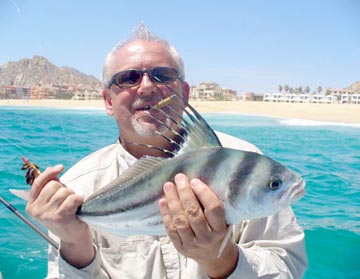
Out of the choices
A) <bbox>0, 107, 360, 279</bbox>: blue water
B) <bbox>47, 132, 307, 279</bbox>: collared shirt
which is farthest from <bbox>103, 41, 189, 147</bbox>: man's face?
<bbox>0, 107, 360, 279</bbox>: blue water

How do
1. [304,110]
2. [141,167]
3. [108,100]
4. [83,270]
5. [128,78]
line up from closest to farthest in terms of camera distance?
[141,167], [83,270], [128,78], [108,100], [304,110]

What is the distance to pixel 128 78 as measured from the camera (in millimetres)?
2422

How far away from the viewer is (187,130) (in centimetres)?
171

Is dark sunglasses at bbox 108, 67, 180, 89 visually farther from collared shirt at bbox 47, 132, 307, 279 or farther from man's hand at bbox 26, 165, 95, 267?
man's hand at bbox 26, 165, 95, 267

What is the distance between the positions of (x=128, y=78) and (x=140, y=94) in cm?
12

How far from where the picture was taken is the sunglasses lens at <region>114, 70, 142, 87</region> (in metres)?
2.41

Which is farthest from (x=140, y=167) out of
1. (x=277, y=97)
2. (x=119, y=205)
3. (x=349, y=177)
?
(x=277, y=97)

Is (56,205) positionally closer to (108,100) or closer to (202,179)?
(202,179)

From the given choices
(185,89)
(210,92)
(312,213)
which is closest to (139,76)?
(185,89)

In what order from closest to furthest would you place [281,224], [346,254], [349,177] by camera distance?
[281,224] < [346,254] < [349,177]

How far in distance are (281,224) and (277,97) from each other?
102 meters

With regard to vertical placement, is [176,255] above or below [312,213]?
above

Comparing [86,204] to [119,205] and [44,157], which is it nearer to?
[119,205]

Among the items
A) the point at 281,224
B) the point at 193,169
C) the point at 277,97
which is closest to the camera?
the point at 193,169
